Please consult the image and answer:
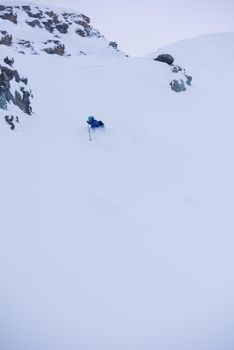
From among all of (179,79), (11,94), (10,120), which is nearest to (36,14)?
(179,79)

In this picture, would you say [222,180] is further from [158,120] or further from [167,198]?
[158,120]

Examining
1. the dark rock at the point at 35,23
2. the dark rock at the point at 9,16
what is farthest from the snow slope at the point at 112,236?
the dark rock at the point at 9,16

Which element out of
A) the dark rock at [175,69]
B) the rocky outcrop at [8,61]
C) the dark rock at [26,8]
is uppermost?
the dark rock at [26,8]

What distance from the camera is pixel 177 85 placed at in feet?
94.4

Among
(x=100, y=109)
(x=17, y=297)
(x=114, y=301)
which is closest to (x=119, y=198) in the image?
(x=114, y=301)

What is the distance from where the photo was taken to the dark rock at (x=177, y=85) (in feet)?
93.5

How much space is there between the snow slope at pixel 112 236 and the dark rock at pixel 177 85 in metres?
9.37

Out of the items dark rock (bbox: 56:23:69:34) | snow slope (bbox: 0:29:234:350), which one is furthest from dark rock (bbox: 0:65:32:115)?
dark rock (bbox: 56:23:69:34)

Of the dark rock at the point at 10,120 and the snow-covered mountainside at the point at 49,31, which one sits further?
the snow-covered mountainside at the point at 49,31

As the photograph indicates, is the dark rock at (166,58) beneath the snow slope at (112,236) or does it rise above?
above

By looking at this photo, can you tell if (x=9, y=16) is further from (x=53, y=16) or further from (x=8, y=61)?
(x=8, y=61)

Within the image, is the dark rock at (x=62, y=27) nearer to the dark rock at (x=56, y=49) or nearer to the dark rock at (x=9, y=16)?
the dark rock at (x=9, y=16)

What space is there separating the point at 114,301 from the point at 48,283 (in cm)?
168

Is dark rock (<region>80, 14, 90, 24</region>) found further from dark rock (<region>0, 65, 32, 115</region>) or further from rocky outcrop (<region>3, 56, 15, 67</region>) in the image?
dark rock (<region>0, 65, 32, 115</region>)
